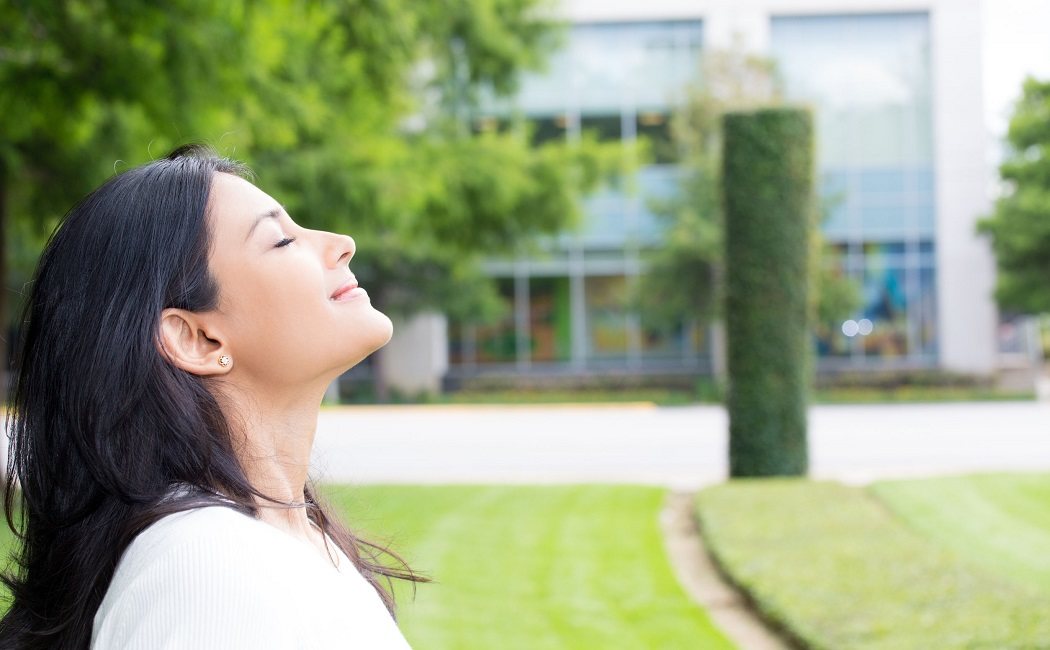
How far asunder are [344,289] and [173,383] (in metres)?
0.24

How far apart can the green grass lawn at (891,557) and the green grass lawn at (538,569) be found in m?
0.54

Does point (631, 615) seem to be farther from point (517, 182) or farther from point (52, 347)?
point (517, 182)

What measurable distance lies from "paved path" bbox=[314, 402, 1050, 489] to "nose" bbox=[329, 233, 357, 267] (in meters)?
9.53

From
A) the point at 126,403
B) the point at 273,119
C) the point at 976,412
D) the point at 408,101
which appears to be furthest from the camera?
the point at 976,412

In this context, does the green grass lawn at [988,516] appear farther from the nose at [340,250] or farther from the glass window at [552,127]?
the glass window at [552,127]

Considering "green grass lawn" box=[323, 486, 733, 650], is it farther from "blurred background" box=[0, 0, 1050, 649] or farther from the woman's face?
the woman's face

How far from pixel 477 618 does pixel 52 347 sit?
529 cm

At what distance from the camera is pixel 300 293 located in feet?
4.42

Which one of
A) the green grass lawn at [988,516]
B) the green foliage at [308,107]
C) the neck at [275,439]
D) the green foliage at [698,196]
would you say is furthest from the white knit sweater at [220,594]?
the green foliage at [698,196]

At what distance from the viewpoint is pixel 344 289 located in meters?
1.41

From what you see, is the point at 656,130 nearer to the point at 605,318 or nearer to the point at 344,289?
the point at 605,318

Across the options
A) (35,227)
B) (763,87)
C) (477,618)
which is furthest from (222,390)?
(763,87)

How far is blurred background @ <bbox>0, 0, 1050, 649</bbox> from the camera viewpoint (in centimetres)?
677

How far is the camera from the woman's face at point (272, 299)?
1.34 m
